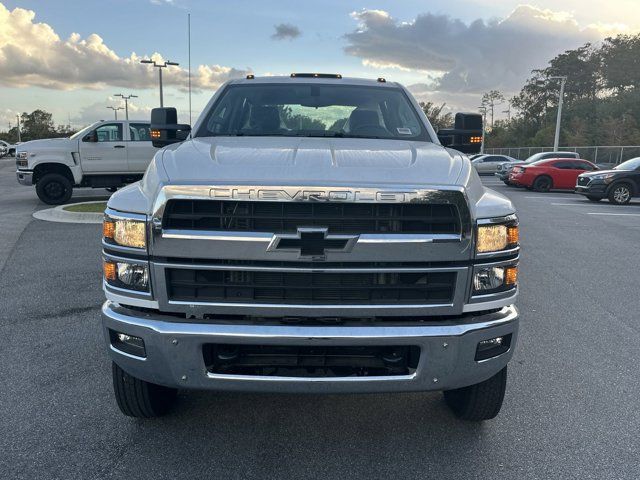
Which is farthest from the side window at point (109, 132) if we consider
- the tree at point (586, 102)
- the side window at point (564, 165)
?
the tree at point (586, 102)

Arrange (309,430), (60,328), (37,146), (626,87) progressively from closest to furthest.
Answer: (309,430) → (60,328) → (37,146) → (626,87)

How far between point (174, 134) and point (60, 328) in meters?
2.01

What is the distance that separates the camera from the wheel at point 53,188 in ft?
46.6

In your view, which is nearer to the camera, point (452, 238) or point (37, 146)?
point (452, 238)

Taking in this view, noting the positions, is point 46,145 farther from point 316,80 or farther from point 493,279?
point 493,279

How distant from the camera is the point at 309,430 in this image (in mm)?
3215

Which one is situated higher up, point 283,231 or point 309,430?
point 283,231

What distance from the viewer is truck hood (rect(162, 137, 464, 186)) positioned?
2.65 meters

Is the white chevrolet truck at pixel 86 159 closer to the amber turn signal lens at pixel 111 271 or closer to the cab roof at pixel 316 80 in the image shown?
the cab roof at pixel 316 80

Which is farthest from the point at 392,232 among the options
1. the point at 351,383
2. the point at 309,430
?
the point at 309,430

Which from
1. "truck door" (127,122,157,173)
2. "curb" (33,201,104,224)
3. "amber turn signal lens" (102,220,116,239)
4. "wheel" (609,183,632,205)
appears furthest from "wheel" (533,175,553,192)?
"amber turn signal lens" (102,220,116,239)

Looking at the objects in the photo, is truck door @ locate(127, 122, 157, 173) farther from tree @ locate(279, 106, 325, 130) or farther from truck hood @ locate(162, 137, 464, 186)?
truck hood @ locate(162, 137, 464, 186)

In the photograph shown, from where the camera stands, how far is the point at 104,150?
1466 centimetres

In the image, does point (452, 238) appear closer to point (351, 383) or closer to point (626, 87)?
point (351, 383)
